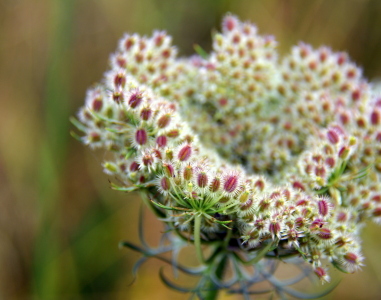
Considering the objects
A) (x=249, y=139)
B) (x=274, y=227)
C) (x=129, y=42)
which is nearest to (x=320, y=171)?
(x=274, y=227)

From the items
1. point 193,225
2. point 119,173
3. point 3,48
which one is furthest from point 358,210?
point 3,48

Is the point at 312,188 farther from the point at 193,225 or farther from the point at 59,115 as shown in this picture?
the point at 59,115

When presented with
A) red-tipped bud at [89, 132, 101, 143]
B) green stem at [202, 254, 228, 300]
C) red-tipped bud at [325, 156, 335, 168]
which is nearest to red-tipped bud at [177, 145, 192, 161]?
red-tipped bud at [89, 132, 101, 143]

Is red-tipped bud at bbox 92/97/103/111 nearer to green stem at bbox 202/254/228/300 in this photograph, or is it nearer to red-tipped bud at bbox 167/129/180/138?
red-tipped bud at bbox 167/129/180/138

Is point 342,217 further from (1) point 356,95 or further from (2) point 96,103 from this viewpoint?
(2) point 96,103

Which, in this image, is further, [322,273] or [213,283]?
[213,283]

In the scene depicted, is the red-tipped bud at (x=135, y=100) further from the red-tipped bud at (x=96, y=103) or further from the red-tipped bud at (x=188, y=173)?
the red-tipped bud at (x=188, y=173)
